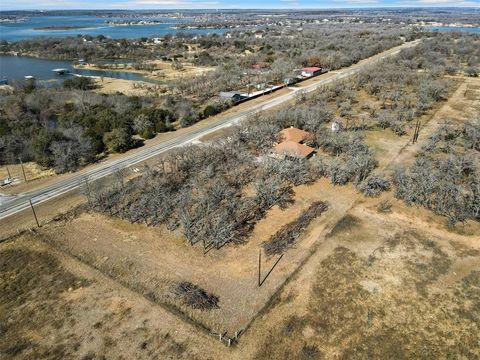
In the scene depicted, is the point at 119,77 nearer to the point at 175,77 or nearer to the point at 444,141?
the point at 175,77

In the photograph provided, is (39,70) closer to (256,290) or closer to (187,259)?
(187,259)

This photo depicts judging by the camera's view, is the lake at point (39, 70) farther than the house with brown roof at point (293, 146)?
Yes

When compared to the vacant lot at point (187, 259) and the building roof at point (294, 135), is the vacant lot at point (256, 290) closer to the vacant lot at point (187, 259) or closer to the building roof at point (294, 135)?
the vacant lot at point (187, 259)

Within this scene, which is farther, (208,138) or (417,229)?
(208,138)

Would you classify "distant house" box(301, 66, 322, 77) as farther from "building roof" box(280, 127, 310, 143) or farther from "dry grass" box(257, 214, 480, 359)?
"dry grass" box(257, 214, 480, 359)

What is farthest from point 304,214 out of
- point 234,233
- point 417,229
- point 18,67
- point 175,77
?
point 18,67

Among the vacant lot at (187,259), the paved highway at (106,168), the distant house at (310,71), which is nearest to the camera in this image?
the vacant lot at (187,259)

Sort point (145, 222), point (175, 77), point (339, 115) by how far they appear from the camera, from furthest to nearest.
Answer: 1. point (175, 77)
2. point (339, 115)
3. point (145, 222)

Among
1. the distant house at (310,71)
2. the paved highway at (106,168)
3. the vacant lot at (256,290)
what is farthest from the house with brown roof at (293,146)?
the distant house at (310,71)
